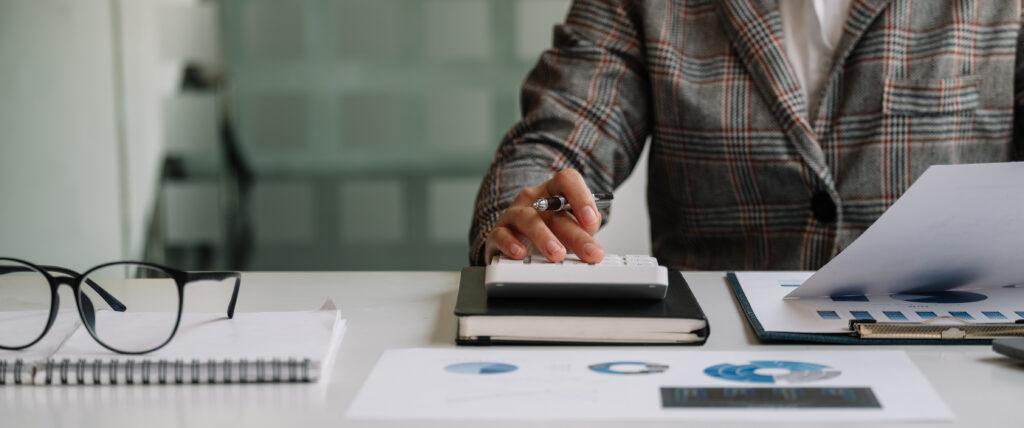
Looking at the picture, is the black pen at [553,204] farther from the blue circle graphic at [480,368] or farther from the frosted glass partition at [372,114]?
the frosted glass partition at [372,114]

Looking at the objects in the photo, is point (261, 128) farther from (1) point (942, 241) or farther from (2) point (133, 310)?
(1) point (942, 241)

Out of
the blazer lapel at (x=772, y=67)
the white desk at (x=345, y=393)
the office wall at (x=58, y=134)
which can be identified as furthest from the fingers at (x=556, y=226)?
the office wall at (x=58, y=134)

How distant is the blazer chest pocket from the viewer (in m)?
1.24

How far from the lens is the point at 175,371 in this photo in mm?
627

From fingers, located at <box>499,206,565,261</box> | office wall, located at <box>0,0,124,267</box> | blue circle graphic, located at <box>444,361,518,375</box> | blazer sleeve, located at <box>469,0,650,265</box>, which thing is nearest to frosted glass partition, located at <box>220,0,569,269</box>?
office wall, located at <box>0,0,124,267</box>

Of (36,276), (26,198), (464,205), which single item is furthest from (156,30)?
(36,276)

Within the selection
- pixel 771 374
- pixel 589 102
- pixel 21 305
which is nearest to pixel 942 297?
pixel 771 374

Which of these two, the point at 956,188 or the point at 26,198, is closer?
the point at 956,188

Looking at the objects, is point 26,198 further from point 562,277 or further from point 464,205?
point 562,277

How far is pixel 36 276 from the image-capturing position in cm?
102

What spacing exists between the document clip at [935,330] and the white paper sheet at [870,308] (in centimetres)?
2

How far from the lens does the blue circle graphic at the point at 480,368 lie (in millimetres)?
639

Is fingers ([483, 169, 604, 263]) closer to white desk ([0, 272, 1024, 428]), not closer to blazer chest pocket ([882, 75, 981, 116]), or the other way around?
white desk ([0, 272, 1024, 428])

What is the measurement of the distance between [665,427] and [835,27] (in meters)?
0.92
